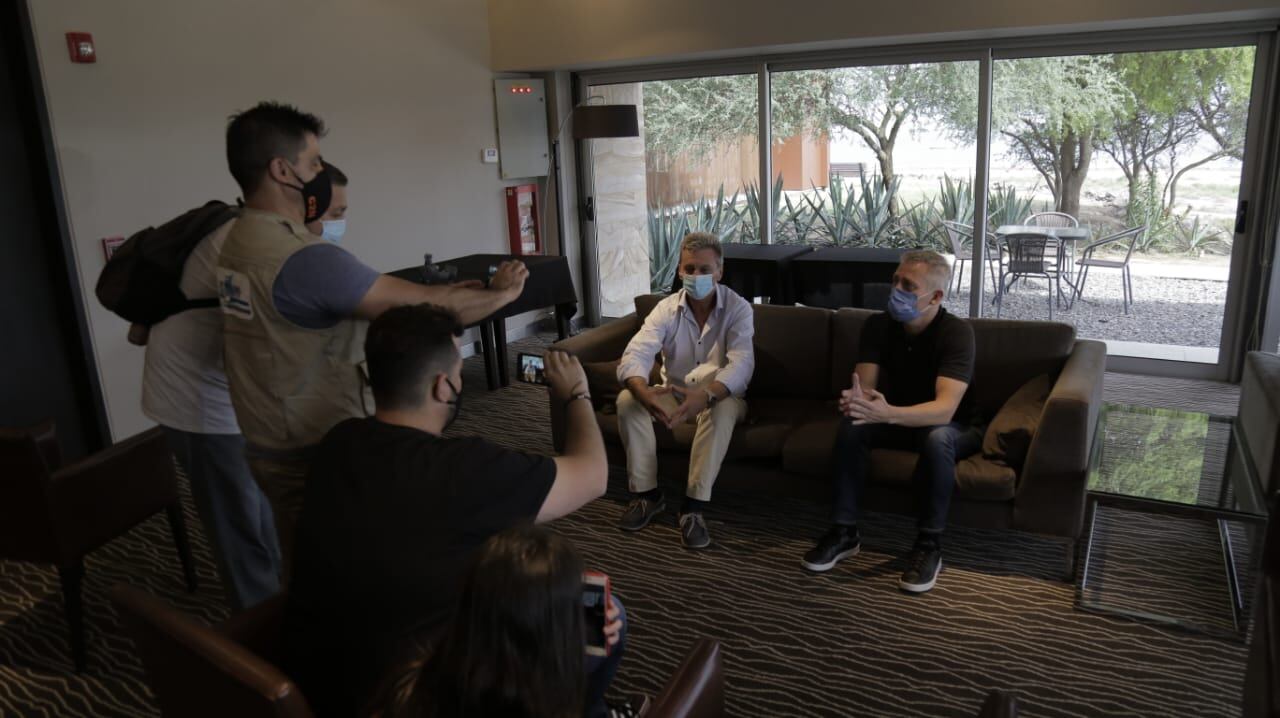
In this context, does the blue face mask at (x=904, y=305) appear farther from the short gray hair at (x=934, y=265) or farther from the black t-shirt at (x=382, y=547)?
the black t-shirt at (x=382, y=547)

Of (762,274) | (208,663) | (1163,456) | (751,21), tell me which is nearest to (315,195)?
(208,663)

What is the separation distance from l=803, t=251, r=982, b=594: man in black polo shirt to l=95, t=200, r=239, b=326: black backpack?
6.88 ft

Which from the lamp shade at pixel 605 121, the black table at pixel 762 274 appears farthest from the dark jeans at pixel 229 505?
the lamp shade at pixel 605 121

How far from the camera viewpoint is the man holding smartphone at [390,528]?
1.52m

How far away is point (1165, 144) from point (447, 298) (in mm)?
4932

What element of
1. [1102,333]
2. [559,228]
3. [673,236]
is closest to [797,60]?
[673,236]

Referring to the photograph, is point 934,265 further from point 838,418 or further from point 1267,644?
point 1267,644

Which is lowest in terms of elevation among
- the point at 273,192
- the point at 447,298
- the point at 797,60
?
the point at 447,298

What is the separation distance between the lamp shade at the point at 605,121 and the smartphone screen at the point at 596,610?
15.2 feet

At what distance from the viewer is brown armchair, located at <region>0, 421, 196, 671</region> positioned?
264cm

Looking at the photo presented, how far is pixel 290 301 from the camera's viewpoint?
194cm

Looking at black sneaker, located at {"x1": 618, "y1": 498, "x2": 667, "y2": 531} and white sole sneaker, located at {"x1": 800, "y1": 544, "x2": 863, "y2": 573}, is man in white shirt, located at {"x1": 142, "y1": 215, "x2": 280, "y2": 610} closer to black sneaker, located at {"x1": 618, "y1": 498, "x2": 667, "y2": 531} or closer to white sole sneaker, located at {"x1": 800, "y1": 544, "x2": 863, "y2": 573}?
black sneaker, located at {"x1": 618, "y1": 498, "x2": 667, "y2": 531}

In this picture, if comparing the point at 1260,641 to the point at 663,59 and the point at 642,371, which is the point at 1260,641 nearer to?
the point at 642,371

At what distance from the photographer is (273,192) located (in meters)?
2.03
